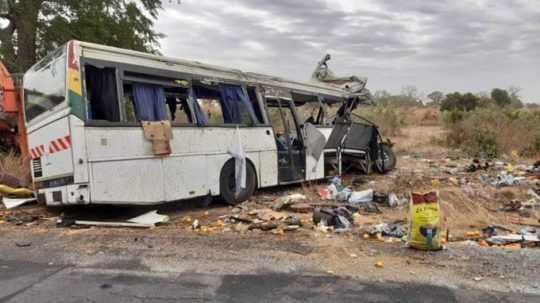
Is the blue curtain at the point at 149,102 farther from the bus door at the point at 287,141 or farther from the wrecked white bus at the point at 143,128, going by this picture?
the bus door at the point at 287,141

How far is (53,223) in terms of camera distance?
635 centimetres

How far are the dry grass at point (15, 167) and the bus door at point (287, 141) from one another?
16.4 ft

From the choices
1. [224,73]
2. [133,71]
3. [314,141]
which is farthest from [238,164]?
[133,71]

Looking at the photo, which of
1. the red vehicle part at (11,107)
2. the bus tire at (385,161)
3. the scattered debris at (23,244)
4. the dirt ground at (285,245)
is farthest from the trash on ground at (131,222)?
the bus tire at (385,161)

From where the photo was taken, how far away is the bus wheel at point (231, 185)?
7421mm

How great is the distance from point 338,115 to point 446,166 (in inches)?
182

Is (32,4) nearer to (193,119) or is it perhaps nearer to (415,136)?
(193,119)

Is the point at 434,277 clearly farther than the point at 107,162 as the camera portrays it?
No

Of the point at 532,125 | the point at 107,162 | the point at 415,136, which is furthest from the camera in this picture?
the point at 415,136

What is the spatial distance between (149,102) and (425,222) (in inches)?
172

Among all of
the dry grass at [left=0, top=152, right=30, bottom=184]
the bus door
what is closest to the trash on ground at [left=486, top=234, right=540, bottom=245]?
the bus door

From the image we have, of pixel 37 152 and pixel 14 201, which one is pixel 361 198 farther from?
pixel 14 201

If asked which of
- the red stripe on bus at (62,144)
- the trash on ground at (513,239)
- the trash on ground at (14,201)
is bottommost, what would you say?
the trash on ground at (513,239)

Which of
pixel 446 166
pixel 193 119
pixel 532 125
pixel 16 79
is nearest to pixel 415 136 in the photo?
pixel 532 125
